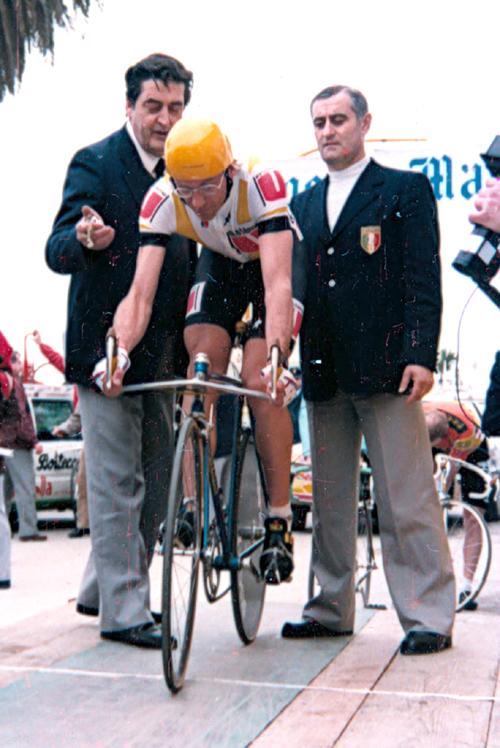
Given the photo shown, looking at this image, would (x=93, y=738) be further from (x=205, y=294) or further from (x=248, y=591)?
(x=205, y=294)

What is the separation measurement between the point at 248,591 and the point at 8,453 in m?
3.33

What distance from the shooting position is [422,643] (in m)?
3.78

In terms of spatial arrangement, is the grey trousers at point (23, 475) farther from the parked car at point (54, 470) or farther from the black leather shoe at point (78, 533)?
the parked car at point (54, 470)

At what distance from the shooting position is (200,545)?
3.39 metres

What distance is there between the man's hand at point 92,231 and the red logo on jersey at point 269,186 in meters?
0.64

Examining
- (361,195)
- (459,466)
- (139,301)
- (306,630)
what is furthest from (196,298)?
(459,466)

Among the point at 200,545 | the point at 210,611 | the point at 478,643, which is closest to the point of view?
the point at 200,545

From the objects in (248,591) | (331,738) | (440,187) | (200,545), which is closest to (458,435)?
(440,187)

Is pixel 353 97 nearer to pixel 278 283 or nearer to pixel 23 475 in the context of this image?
pixel 278 283

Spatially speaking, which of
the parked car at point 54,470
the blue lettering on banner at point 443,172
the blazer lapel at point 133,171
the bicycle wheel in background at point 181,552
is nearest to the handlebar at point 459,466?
the blue lettering on banner at point 443,172

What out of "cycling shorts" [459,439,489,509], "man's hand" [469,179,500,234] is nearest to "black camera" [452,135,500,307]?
"man's hand" [469,179,500,234]

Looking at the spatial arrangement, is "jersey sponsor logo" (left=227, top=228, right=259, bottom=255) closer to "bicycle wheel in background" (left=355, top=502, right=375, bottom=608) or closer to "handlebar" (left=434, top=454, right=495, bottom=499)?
"bicycle wheel in background" (left=355, top=502, right=375, bottom=608)

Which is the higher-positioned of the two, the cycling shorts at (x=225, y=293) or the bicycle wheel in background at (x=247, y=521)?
the cycling shorts at (x=225, y=293)

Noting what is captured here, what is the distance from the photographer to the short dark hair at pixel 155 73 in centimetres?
398
